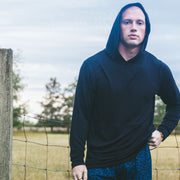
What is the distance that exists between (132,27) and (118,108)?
28.7 inches

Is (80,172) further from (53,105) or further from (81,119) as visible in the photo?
(53,105)

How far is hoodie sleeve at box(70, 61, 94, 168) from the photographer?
3.01 meters

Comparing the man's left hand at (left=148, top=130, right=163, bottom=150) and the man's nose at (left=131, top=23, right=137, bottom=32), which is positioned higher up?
the man's nose at (left=131, top=23, right=137, bottom=32)

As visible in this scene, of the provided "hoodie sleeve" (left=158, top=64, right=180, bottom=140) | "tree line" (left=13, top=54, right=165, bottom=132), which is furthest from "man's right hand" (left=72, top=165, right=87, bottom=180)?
"tree line" (left=13, top=54, right=165, bottom=132)

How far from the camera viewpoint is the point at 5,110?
364 cm

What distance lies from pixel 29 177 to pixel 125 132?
202 inches

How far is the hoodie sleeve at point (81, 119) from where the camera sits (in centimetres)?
301

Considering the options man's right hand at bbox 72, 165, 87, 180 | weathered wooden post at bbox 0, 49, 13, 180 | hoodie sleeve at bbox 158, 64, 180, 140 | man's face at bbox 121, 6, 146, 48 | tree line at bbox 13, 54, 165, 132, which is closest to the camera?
man's right hand at bbox 72, 165, 87, 180

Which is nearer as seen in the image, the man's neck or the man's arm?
the man's arm

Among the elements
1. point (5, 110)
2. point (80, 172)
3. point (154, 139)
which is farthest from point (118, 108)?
point (5, 110)

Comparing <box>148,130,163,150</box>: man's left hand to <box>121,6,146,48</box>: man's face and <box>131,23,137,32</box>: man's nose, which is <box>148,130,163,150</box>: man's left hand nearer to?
<box>121,6,146,48</box>: man's face

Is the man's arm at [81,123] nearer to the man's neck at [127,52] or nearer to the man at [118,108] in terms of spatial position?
the man at [118,108]

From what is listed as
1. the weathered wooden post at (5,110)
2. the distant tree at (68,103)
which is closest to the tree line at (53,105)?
the distant tree at (68,103)

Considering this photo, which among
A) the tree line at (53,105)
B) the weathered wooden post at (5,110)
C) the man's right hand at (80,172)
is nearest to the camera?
the man's right hand at (80,172)
